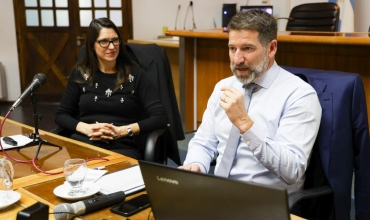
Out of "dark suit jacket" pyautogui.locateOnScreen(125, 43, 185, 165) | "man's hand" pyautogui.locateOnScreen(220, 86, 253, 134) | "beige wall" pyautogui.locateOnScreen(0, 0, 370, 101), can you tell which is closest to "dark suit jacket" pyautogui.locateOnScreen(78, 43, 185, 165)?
"dark suit jacket" pyautogui.locateOnScreen(125, 43, 185, 165)

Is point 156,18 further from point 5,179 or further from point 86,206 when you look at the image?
point 86,206

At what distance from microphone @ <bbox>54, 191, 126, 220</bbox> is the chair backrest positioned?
3.27 metres

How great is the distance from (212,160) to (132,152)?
0.61 m

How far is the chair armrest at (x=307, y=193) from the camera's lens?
4.46 feet

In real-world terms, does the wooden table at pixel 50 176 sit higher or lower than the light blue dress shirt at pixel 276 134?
lower

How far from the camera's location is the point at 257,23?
5.03 feet

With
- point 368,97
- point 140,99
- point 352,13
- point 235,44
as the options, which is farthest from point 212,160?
point 352,13

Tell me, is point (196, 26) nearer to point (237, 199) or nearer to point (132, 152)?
point (132, 152)

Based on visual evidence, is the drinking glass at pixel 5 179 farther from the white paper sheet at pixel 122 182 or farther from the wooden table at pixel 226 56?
the wooden table at pixel 226 56

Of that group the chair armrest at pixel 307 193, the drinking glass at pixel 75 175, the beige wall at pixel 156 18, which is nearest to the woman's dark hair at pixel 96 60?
the drinking glass at pixel 75 175

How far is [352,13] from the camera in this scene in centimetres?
543

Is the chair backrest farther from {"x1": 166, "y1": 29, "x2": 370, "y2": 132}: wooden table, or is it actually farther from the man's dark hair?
the man's dark hair

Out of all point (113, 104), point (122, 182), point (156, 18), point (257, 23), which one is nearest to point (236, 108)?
point (257, 23)

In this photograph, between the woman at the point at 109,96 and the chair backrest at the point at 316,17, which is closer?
the woman at the point at 109,96
